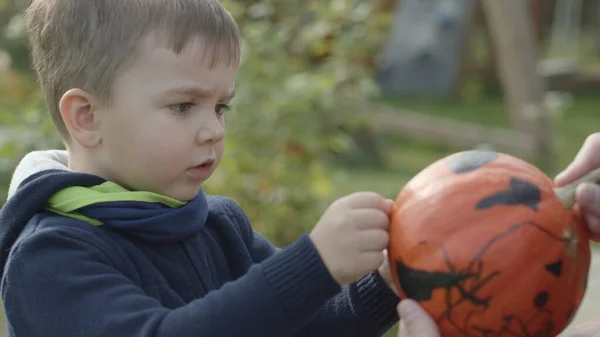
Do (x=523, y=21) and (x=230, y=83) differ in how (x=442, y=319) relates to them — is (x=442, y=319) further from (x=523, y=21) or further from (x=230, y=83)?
(x=523, y=21)

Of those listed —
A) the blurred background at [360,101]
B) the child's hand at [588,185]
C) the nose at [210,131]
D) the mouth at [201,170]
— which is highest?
the nose at [210,131]

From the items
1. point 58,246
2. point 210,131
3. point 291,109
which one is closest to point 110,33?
point 210,131

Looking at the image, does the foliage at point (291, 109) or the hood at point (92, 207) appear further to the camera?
the foliage at point (291, 109)

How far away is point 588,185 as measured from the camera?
2.01 m

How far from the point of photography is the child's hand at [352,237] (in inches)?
78.8

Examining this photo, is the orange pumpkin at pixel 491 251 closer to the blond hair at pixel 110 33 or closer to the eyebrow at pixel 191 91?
the eyebrow at pixel 191 91

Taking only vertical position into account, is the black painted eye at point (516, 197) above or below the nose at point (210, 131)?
below

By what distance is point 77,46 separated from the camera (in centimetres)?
231

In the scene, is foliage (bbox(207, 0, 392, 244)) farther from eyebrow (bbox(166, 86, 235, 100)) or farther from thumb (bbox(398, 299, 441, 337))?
thumb (bbox(398, 299, 441, 337))

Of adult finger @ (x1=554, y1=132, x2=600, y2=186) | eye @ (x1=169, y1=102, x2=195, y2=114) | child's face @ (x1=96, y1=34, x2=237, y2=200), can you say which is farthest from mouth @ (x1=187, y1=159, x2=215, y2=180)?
adult finger @ (x1=554, y1=132, x2=600, y2=186)

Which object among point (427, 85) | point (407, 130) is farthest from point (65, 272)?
point (427, 85)

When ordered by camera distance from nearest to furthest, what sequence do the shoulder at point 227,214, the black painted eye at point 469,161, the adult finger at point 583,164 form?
the black painted eye at point 469,161
the adult finger at point 583,164
the shoulder at point 227,214

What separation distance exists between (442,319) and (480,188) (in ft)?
0.88

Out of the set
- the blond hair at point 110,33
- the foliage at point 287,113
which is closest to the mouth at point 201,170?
the blond hair at point 110,33
